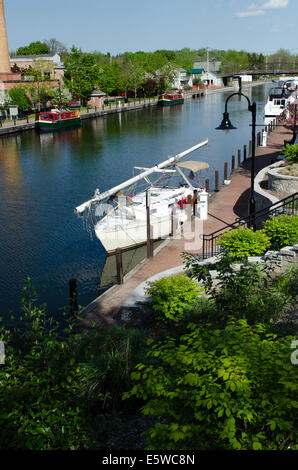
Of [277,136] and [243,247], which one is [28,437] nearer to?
[243,247]

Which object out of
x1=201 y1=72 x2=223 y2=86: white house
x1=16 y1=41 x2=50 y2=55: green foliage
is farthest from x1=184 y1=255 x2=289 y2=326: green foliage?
x1=201 y1=72 x2=223 y2=86: white house

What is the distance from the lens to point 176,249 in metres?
19.6

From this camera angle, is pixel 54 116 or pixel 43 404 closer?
pixel 43 404

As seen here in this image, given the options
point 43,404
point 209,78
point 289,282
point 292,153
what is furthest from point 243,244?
point 209,78

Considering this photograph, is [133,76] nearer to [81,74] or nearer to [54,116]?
[81,74]

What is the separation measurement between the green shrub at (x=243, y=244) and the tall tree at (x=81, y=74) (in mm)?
82627

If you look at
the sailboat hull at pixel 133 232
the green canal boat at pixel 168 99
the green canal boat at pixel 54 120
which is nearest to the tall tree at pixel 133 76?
the green canal boat at pixel 168 99

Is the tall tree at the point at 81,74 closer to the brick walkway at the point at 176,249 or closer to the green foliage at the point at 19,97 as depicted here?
the green foliage at the point at 19,97

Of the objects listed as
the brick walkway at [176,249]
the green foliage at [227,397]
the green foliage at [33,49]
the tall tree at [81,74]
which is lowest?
the brick walkway at [176,249]

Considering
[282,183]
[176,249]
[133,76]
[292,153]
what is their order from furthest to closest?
[133,76]
[292,153]
[282,183]
[176,249]

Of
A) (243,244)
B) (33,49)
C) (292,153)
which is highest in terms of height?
(33,49)

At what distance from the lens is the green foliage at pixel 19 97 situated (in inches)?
2972

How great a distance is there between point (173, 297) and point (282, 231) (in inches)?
203

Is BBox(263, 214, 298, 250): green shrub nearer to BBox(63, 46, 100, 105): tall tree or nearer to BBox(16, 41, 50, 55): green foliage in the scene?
BBox(63, 46, 100, 105): tall tree
